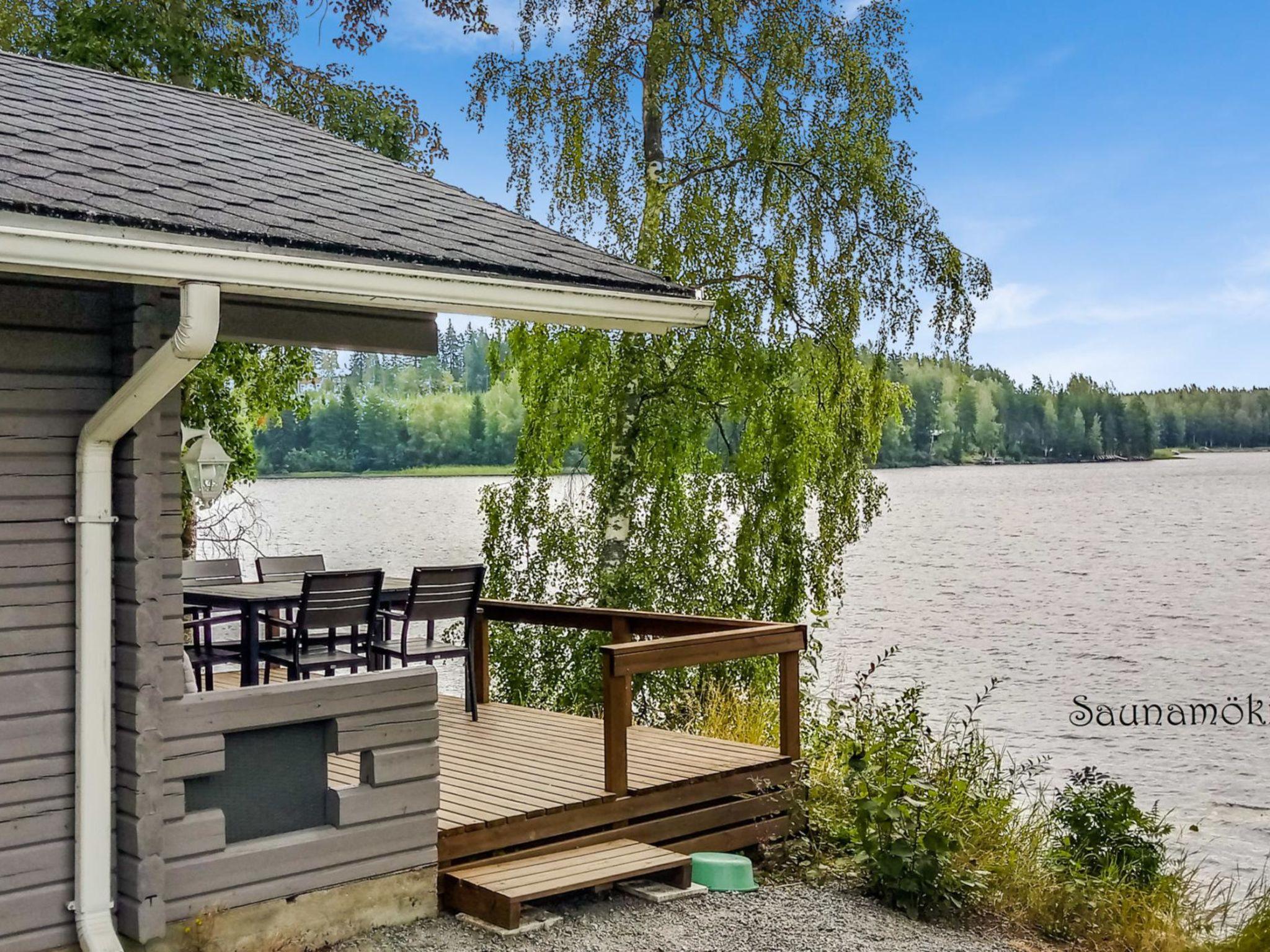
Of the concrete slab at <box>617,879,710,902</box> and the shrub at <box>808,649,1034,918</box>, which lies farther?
the shrub at <box>808,649,1034,918</box>

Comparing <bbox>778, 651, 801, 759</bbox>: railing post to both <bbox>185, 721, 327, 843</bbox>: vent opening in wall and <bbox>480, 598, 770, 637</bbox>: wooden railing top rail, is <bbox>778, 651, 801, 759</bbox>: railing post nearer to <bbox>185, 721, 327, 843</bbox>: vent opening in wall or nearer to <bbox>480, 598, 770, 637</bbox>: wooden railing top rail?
<bbox>480, 598, 770, 637</bbox>: wooden railing top rail

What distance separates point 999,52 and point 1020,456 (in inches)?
778

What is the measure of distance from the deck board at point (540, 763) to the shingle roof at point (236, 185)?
5.60 ft

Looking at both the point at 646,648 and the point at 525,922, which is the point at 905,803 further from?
the point at 525,922

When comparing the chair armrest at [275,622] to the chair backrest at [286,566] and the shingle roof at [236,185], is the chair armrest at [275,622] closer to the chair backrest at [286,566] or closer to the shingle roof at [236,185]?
the chair backrest at [286,566]

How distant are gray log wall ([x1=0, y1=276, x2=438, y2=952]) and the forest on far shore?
64.4 inches

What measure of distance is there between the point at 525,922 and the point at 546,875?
24 centimetres

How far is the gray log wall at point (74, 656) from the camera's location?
13.9ft

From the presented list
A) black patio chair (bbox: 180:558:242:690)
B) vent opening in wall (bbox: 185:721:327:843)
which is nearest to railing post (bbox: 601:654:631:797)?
vent opening in wall (bbox: 185:721:327:843)

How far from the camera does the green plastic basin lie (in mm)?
5992

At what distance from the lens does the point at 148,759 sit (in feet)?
14.5

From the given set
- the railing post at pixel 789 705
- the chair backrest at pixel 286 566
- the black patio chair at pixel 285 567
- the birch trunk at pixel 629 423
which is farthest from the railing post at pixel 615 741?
the birch trunk at pixel 629 423

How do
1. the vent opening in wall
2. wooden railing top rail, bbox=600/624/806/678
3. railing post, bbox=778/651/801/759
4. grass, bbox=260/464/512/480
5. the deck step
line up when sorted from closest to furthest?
1. the vent opening in wall
2. the deck step
3. wooden railing top rail, bbox=600/624/806/678
4. railing post, bbox=778/651/801/759
5. grass, bbox=260/464/512/480

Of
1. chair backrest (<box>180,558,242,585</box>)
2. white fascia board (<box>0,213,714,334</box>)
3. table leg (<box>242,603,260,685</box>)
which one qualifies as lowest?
table leg (<box>242,603,260,685</box>)
